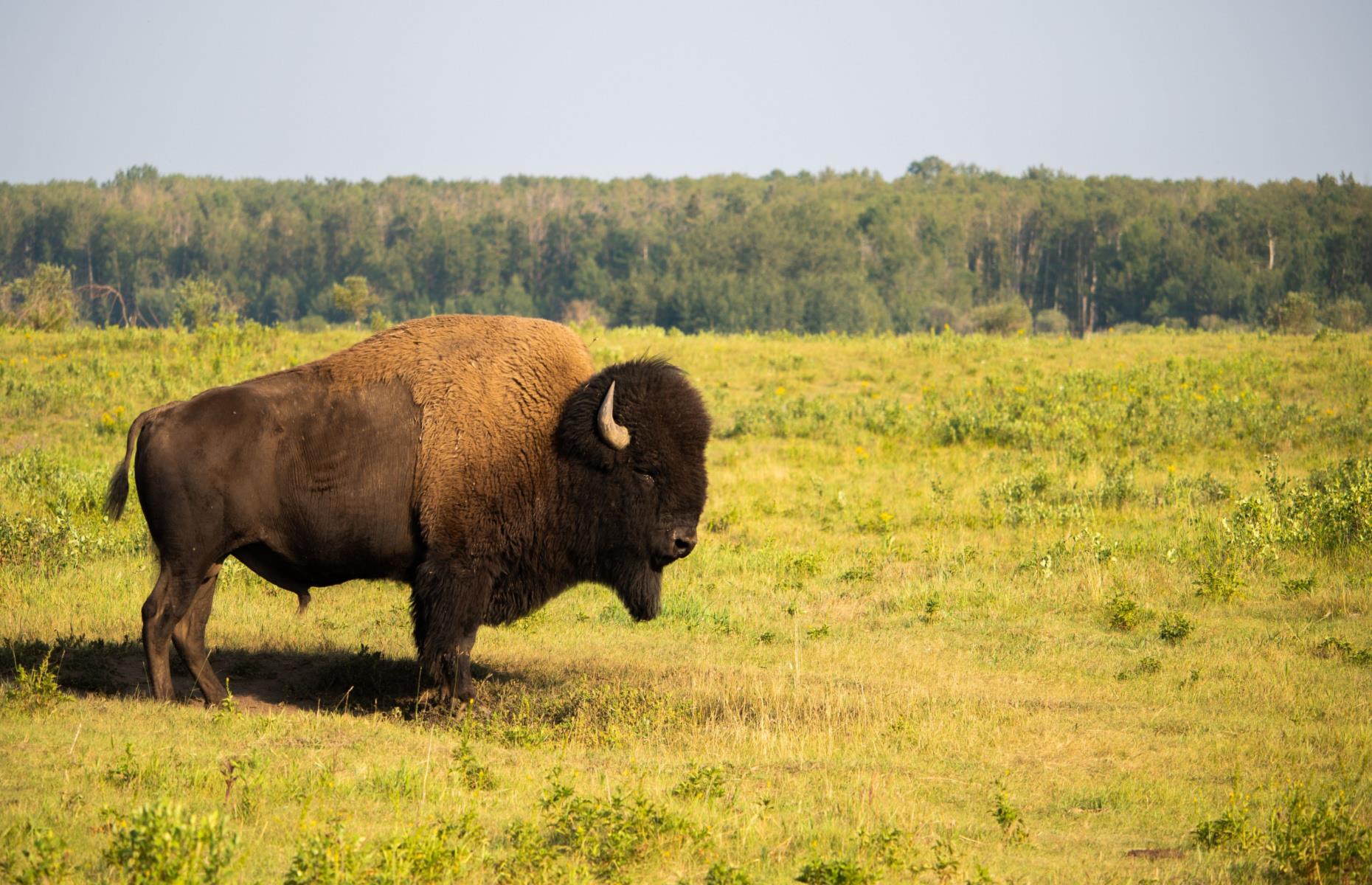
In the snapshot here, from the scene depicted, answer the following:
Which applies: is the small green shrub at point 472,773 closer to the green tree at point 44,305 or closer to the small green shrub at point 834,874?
the small green shrub at point 834,874

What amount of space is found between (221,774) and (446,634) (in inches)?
84.4

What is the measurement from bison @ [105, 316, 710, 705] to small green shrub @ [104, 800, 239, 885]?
308 centimetres

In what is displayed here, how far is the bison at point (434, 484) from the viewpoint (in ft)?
23.5

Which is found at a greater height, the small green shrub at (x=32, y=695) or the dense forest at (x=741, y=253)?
the dense forest at (x=741, y=253)

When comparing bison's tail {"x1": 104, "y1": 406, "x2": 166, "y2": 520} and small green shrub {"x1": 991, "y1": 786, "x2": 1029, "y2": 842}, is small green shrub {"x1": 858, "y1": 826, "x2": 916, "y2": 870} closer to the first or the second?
small green shrub {"x1": 991, "y1": 786, "x2": 1029, "y2": 842}

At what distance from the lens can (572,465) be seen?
766cm

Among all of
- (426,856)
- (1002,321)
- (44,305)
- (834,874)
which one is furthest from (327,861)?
(1002,321)

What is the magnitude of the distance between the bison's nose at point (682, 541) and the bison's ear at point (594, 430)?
1.91ft

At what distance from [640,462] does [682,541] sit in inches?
22.1

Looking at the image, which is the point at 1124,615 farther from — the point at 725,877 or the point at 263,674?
the point at 263,674

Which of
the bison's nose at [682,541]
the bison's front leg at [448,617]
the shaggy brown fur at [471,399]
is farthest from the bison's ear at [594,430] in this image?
the bison's front leg at [448,617]

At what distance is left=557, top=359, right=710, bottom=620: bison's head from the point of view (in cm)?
757

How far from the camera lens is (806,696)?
7.70 m

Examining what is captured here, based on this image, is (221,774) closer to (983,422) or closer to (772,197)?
(983,422)
